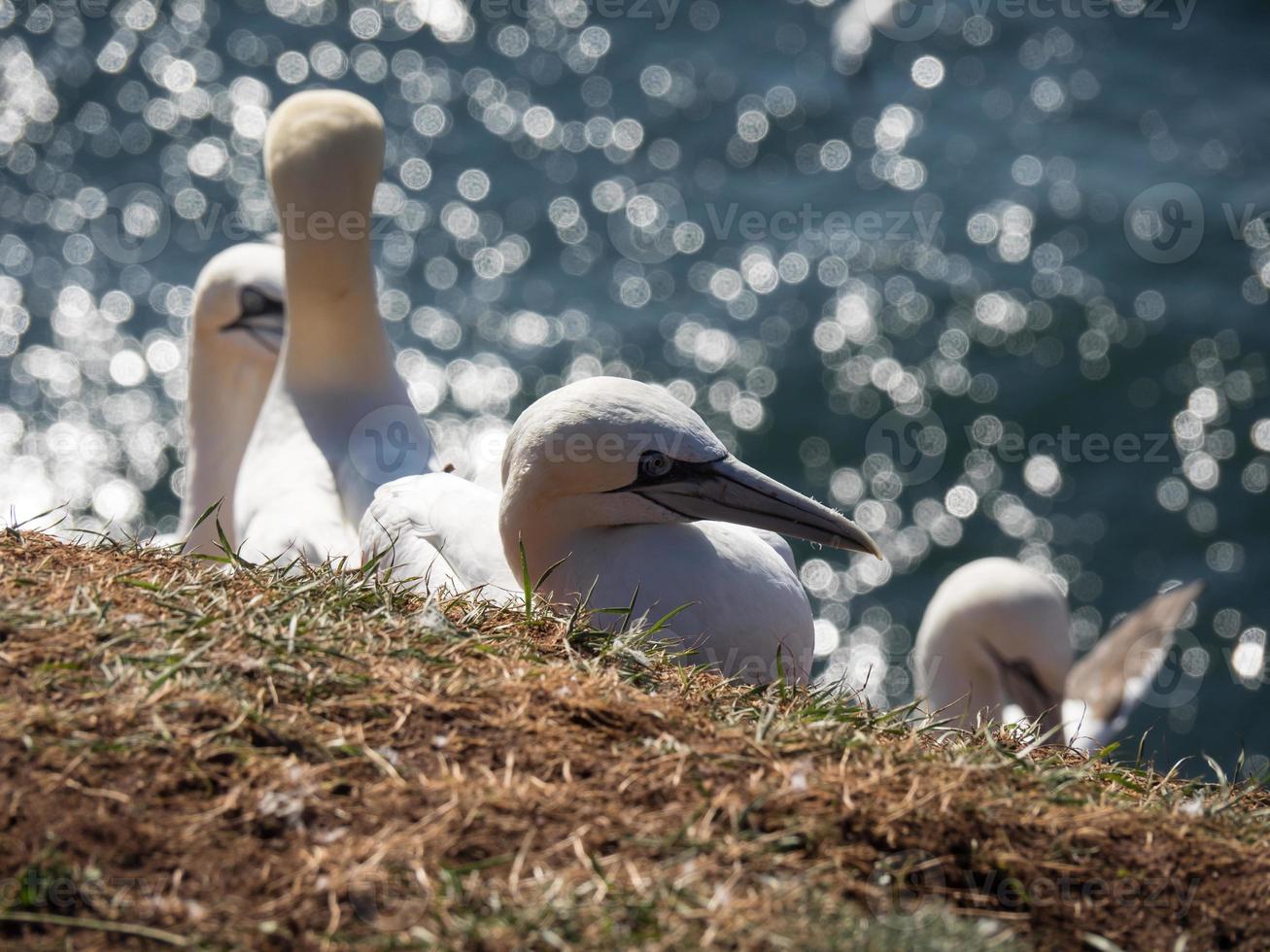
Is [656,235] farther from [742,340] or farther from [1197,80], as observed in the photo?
[1197,80]

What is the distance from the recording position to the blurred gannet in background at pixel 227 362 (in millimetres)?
7668

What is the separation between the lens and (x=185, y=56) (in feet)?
49.3

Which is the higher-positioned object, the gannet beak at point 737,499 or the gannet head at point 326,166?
the gannet head at point 326,166

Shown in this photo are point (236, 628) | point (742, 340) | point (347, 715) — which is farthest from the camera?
point (742, 340)

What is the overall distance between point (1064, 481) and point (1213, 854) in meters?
8.68

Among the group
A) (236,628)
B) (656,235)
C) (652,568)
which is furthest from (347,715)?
(656,235)

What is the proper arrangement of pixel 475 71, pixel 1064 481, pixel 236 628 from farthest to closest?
pixel 475 71, pixel 1064 481, pixel 236 628

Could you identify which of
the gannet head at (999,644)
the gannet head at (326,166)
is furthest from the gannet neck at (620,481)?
the gannet head at (999,644)

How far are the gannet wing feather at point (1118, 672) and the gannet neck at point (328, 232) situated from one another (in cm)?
390

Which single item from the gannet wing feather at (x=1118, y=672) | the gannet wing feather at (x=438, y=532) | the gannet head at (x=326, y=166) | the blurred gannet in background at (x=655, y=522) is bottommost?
the gannet wing feather at (x=1118, y=672)

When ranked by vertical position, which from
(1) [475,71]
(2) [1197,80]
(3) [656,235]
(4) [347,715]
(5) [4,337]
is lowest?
(5) [4,337]

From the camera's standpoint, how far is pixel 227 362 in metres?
7.92

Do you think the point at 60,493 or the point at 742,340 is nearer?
the point at 60,493

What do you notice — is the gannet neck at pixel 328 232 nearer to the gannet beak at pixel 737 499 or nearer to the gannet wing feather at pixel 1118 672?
the gannet beak at pixel 737 499
